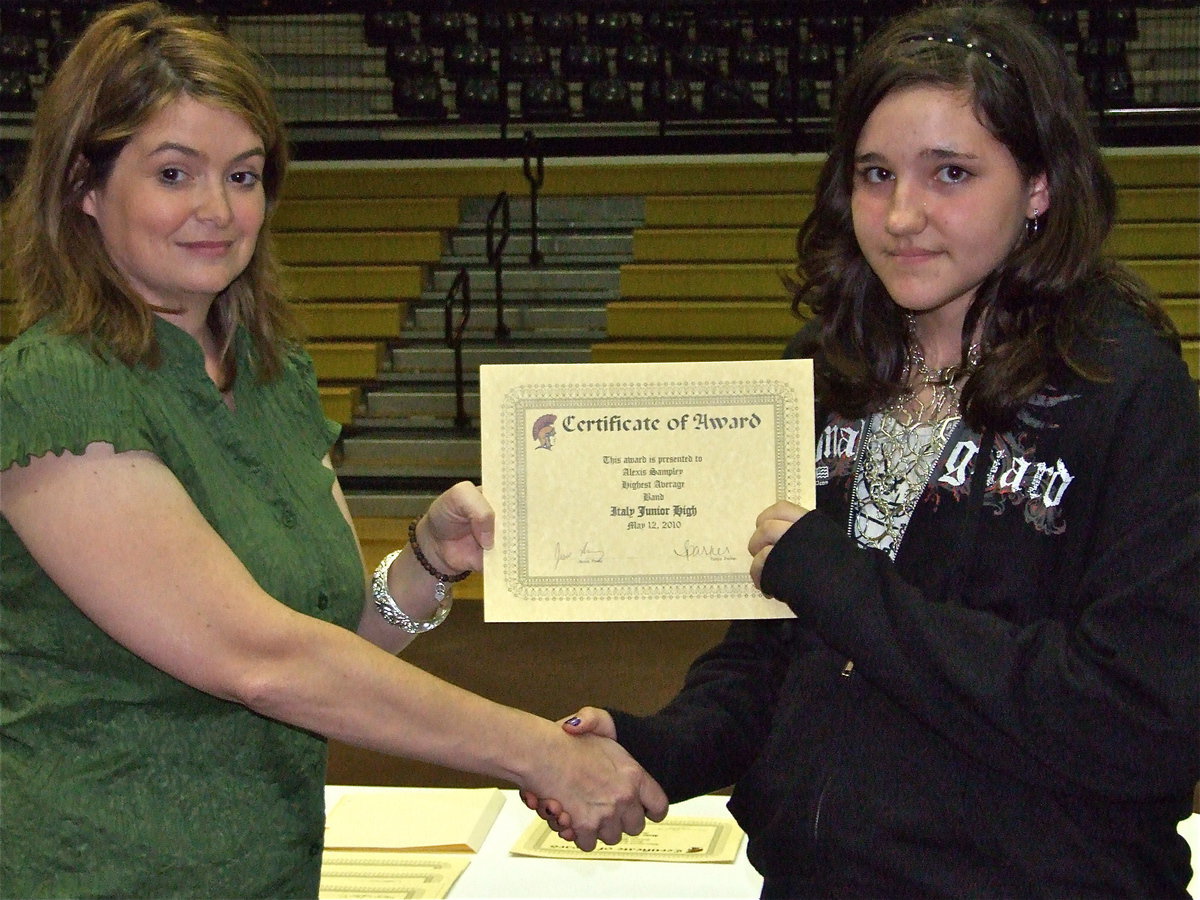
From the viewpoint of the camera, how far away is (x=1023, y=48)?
4.50ft

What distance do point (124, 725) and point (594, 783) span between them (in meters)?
0.56

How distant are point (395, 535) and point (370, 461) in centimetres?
118

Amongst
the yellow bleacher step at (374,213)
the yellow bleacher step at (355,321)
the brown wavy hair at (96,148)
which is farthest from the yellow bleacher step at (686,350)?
the brown wavy hair at (96,148)

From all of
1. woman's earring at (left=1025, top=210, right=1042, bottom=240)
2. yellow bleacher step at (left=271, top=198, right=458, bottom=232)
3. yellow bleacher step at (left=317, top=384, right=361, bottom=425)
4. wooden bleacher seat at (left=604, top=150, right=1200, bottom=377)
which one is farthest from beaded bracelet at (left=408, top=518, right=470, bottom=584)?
yellow bleacher step at (left=271, top=198, right=458, bottom=232)

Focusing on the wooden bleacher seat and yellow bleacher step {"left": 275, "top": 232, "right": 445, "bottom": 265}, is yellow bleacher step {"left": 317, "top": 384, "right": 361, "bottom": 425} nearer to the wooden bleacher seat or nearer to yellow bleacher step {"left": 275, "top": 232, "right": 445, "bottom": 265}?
yellow bleacher step {"left": 275, "top": 232, "right": 445, "bottom": 265}

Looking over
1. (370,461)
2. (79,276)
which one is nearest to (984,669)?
(79,276)

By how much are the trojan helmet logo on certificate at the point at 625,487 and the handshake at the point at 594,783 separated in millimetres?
176

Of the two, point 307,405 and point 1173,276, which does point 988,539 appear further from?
point 1173,276

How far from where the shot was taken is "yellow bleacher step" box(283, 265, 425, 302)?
8.44 m

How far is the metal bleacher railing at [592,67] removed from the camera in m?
8.16

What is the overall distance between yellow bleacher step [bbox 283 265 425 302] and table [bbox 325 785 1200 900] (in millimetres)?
6846

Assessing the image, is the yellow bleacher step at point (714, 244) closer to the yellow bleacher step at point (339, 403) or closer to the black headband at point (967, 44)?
the yellow bleacher step at point (339, 403)

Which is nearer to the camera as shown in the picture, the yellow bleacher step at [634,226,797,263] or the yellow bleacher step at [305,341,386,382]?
the yellow bleacher step at [305,341,386,382]
